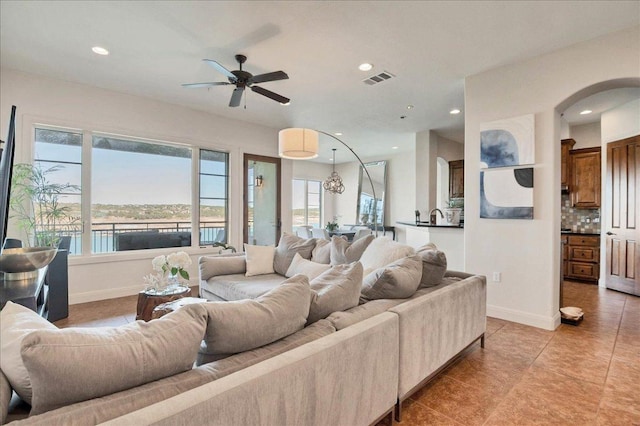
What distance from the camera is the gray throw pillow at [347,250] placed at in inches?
126

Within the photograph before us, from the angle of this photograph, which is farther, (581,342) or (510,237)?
(510,237)

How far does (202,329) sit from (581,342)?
350cm

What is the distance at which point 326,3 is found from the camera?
250 cm

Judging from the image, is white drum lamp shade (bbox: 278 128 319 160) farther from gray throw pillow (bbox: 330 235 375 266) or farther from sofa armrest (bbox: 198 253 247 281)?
sofa armrest (bbox: 198 253 247 281)

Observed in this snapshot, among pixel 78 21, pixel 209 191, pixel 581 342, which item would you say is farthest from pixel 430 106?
pixel 78 21

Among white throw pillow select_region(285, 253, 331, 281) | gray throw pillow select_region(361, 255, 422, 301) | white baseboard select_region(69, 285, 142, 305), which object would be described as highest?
gray throw pillow select_region(361, 255, 422, 301)

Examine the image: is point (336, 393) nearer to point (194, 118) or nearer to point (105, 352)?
point (105, 352)

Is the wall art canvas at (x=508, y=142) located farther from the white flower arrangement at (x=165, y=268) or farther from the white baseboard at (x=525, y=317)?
the white flower arrangement at (x=165, y=268)

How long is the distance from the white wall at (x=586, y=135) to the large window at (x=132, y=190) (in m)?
6.51

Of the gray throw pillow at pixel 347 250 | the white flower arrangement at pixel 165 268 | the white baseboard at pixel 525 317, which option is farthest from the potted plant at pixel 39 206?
the white baseboard at pixel 525 317

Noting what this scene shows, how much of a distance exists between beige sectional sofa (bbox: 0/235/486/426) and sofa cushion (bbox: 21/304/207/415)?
0.13 ft

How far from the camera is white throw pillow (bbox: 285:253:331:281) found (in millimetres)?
3018

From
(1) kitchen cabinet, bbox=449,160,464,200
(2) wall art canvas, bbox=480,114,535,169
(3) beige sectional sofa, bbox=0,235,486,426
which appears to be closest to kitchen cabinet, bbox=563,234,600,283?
(1) kitchen cabinet, bbox=449,160,464,200

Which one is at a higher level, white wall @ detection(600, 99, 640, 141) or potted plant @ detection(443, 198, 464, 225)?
white wall @ detection(600, 99, 640, 141)
